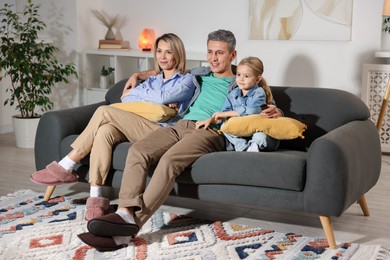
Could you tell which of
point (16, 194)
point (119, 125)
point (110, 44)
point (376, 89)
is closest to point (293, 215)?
point (119, 125)

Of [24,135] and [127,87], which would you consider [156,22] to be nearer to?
[24,135]

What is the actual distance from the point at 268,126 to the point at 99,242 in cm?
103

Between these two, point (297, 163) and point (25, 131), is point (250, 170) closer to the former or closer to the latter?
point (297, 163)

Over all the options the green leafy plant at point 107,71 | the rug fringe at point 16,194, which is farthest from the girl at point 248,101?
the green leafy plant at point 107,71

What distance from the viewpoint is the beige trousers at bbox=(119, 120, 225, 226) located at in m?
3.14

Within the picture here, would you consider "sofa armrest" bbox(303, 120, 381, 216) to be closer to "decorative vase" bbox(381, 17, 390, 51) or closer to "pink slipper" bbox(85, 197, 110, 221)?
"pink slipper" bbox(85, 197, 110, 221)

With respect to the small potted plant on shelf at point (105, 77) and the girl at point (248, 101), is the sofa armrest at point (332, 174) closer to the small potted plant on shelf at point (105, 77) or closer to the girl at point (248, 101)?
the girl at point (248, 101)

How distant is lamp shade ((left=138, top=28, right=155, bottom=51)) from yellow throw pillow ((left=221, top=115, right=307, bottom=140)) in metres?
2.86

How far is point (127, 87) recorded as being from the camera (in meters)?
4.06

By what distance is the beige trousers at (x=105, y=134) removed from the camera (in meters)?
3.49

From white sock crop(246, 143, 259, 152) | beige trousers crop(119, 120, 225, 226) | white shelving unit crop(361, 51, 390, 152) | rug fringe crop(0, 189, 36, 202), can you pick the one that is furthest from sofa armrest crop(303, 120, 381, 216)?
white shelving unit crop(361, 51, 390, 152)

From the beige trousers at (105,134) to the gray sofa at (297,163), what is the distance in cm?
7

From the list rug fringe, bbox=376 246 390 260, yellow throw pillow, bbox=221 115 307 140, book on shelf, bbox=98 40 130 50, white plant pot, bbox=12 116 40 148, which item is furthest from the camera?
book on shelf, bbox=98 40 130 50

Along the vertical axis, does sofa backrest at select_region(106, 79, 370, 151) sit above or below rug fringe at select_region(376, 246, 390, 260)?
above
